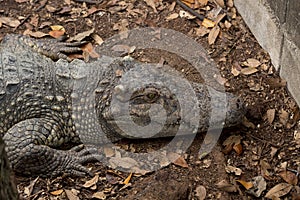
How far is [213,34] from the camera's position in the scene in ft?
18.4

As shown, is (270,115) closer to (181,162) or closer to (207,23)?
(181,162)

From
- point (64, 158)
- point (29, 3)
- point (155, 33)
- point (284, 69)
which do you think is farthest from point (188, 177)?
point (29, 3)

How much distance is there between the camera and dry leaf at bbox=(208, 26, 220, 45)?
5.55 m

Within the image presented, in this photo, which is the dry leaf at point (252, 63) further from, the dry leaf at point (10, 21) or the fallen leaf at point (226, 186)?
the dry leaf at point (10, 21)

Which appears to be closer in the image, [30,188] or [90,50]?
[30,188]

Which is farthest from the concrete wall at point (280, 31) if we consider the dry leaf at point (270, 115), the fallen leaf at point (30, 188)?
the fallen leaf at point (30, 188)

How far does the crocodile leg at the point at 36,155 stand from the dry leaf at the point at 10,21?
162cm

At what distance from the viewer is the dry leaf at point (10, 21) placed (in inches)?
232

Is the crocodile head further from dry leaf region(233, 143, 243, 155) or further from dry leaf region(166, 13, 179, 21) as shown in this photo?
dry leaf region(166, 13, 179, 21)

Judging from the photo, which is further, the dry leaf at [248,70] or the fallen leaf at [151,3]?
the fallen leaf at [151,3]

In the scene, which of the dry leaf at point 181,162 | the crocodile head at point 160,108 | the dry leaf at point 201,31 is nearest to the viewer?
the dry leaf at point 181,162

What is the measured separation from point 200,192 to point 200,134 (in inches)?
26.3

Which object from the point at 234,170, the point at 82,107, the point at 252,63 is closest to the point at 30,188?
the point at 82,107

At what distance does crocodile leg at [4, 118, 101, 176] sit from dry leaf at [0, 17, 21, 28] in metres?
1.62
